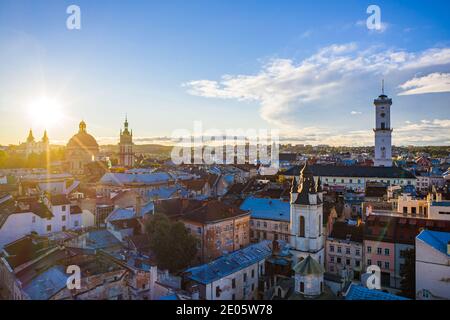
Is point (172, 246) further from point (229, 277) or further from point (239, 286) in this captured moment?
point (239, 286)

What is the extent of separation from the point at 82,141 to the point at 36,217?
3543 centimetres

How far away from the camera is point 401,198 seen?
19594mm

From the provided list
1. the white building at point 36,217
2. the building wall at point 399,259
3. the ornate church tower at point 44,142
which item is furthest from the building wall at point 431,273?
the ornate church tower at point 44,142

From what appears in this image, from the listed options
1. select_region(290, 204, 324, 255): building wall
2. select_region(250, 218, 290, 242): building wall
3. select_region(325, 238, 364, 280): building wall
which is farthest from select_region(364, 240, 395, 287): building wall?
select_region(250, 218, 290, 242): building wall

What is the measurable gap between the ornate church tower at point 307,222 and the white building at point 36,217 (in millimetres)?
12977

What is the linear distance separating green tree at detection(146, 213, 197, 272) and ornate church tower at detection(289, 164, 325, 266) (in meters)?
4.49

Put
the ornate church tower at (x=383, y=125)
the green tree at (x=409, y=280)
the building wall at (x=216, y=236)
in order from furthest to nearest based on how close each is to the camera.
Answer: the ornate church tower at (x=383, y=125), the building wall at (x=216, y=236), the green tree at (x=409, y=280)

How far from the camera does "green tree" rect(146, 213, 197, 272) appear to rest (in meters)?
13.7

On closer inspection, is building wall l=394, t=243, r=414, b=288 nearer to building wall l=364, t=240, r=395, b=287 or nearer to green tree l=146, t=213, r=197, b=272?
building wall l=364, t=240, r=395, b=287

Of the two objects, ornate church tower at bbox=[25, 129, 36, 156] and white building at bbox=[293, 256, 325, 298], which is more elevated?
ornate church tower at bbox=[25, 129, 36, 156]

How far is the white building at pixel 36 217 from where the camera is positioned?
631 inches

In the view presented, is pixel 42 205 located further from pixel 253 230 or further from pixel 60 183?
pixel 60 183

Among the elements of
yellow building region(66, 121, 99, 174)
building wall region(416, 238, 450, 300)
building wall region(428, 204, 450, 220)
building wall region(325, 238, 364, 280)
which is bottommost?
building wall region(325, 238, 364, 280)

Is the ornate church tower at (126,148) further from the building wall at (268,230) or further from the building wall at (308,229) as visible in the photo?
the building wall at (308,229)
